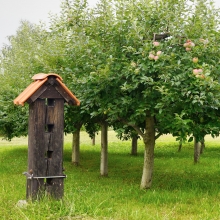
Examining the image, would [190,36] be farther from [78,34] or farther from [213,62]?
[78,34]

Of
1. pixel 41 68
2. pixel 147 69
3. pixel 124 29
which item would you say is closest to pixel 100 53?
pixel 124 29

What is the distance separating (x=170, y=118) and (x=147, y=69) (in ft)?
4.29

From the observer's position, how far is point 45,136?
778 cm

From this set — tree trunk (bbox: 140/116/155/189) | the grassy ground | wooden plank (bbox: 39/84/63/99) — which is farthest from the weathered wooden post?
tree trunk (bbox: 140/116/155/189)

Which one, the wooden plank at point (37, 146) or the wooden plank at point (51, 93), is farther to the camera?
the wooden plank at point (51, 93)

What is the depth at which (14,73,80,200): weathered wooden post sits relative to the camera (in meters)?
7.70

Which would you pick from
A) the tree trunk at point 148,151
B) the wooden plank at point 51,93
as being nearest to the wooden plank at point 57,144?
the wooden plank at point 51,93

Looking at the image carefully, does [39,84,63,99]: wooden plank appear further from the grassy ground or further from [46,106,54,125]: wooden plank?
the grassy ground

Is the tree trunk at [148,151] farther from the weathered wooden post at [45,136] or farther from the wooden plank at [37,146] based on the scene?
the wooden plank at [37,146]

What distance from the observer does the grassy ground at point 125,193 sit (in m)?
7.07

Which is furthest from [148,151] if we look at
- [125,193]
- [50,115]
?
[50,115]

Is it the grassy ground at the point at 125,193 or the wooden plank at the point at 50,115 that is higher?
the wooden plank at the point at 50,115

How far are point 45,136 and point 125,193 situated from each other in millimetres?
3379

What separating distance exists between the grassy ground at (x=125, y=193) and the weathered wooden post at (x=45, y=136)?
36 cm
